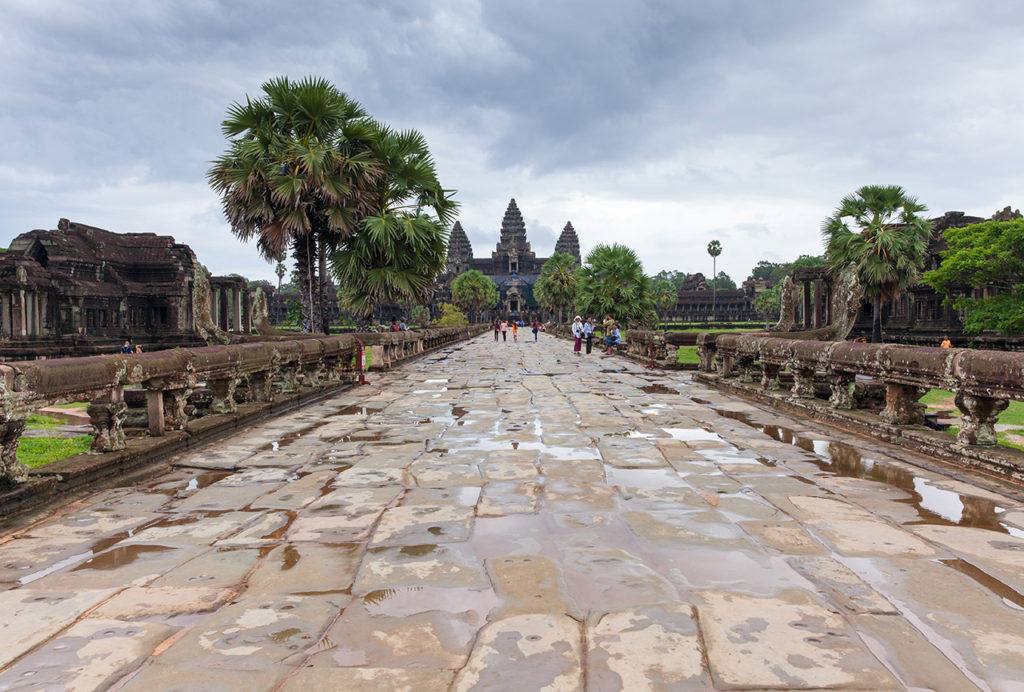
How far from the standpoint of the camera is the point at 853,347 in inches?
293

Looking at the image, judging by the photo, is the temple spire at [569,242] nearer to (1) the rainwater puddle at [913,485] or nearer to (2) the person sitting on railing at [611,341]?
(2) the person sitting on railing at [611,341]

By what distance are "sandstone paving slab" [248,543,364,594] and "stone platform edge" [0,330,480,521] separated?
205 centimetres

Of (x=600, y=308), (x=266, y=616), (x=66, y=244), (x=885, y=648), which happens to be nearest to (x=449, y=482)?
(x=266, y=616)

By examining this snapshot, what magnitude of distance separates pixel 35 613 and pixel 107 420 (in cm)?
313

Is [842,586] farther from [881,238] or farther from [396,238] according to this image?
[881,238]

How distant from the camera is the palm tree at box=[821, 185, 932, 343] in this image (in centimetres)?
2722

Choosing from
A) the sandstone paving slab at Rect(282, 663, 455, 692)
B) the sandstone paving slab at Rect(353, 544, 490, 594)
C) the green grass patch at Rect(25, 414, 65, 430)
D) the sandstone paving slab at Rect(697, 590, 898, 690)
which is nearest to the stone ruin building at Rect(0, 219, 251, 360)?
the green grass patch at Rect(25, 414, 65, 430)

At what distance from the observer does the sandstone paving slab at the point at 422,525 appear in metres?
3.77

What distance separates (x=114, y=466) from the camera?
17.3 ft

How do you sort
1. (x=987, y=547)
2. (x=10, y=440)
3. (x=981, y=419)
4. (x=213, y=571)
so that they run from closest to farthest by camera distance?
(x=213, y=571), (x=987, y=547), (x=10, y=440), (x=981, y=419)

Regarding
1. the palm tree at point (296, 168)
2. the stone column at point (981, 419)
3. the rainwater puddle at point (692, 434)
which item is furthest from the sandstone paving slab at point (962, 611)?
the palm tree at point (296, 168)

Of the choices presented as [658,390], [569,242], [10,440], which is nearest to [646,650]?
[10,440]

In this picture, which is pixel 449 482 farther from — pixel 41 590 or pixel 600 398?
pixel 600 398

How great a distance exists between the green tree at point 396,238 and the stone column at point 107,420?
425 inches
